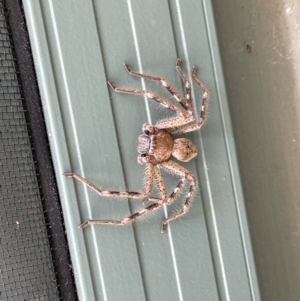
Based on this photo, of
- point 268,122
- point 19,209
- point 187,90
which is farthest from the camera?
point 268,122

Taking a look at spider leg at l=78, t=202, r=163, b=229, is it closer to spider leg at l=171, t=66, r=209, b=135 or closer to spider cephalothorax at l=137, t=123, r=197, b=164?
spider cephalothorax at l=137, t=123, r=197, b=164

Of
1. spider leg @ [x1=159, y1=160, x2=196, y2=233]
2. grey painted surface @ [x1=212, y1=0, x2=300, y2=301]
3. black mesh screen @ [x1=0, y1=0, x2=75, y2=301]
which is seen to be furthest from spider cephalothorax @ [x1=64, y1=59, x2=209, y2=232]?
grey painted surface @ [x1=212, y1=0, x2=300, y2=301]

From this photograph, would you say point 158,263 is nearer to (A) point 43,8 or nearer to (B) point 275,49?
(A) point 43,8

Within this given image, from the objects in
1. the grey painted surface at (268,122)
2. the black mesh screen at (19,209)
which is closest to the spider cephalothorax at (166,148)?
the black mesh screen at (19,209)

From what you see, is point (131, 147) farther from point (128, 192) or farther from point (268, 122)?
point (268, 122)

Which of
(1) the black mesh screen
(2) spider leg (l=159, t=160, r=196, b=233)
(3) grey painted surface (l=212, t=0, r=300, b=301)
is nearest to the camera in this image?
(1) the black mesh screen

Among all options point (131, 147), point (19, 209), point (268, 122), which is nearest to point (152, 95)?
point (131, 147)
